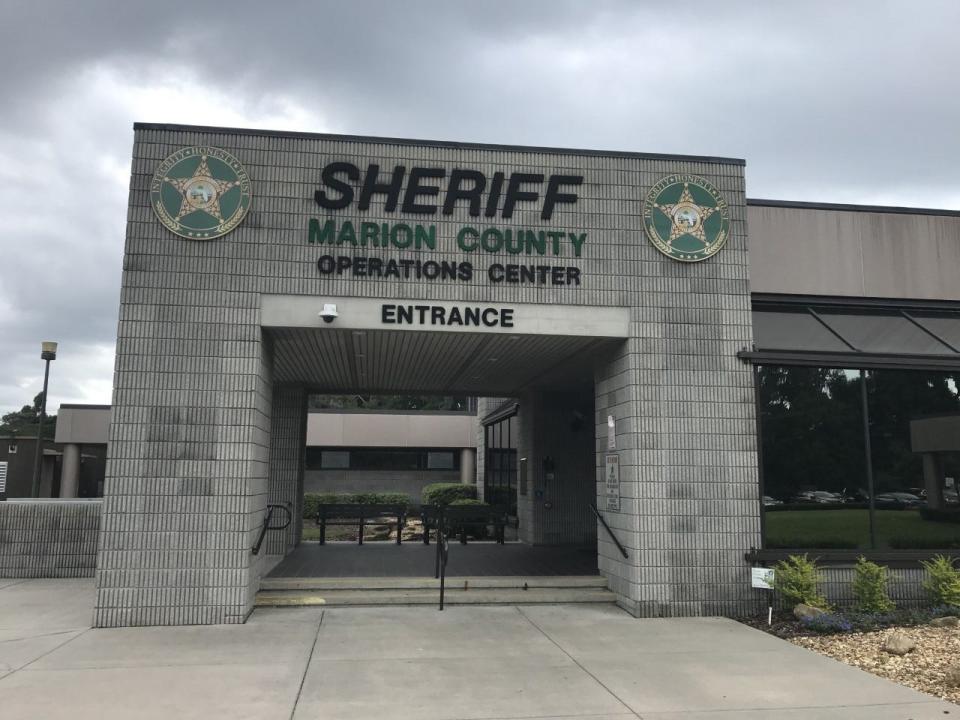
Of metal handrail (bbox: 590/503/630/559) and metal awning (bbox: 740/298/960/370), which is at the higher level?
metal awning (bbox: 740/298/960/370)

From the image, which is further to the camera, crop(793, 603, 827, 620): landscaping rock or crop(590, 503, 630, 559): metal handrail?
crop(590, 503, 630, 559): metal handrail

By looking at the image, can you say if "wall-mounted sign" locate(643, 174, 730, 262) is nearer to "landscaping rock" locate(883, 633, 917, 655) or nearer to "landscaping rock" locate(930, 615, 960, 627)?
"landscaping rock" locate(883, 633, 917, 655)

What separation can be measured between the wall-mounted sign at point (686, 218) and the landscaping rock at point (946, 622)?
16.8 ft

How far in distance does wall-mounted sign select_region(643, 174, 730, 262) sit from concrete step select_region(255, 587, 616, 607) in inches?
187

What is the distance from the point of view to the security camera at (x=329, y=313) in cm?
900

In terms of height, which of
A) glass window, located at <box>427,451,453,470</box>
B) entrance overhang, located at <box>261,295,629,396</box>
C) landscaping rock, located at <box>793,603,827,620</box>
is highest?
entrance overhang, located at <box>261,295,629,396</box>

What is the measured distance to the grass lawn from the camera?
9.49m

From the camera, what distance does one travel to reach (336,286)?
9164mm

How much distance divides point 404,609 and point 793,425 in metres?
5.66

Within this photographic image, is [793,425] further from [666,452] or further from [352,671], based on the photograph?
[352,671]

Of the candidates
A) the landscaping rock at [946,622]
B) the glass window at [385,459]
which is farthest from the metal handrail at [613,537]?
the glass window at [385,459]

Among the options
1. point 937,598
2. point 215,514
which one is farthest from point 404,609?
point 937,598

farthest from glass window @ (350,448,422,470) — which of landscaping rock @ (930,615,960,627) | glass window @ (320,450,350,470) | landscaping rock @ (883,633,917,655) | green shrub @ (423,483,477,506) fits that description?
landscaping rock @ (883,633,917,655)

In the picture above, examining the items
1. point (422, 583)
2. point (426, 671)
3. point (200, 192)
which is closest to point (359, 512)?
point (422, 583)
